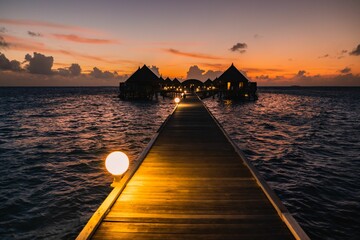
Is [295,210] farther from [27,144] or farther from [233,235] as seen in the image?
[27,144]

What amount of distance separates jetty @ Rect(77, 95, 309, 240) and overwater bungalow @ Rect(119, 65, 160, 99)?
4081 cm

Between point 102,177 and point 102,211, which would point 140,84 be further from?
point 102,211

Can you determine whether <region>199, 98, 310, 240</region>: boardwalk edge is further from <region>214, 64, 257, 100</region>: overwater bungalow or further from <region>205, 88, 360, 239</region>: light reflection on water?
<region>214, 64, 257, 100</region>: overwater bungalow

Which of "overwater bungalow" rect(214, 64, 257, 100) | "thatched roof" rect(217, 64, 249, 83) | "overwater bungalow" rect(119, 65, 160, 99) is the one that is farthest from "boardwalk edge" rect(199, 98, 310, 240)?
"overwater bungalow" rect(119, 65, 160, 99)

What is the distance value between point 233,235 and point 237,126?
63.5 feet

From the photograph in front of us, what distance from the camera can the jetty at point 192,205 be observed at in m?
3.83

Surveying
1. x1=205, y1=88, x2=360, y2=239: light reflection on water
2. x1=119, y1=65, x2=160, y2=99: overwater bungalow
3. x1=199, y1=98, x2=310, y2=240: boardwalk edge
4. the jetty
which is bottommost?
x1=205, y1=88, x2=360, y2=239: light reflection on water

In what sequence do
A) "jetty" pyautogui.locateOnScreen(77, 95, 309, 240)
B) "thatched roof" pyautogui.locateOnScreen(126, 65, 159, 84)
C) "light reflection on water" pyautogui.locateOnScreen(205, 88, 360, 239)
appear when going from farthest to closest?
"thatched roof" pyautogui.locateOnScreen(126, 65, 159, 84), "light reflection on water" pyautogui.locateOnScreen(205, 88, 360, 239), "jetty" pyautogui.locateOnScreen(77, 95, 309, 240)

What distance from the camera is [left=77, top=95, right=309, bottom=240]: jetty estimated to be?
3.83 metres

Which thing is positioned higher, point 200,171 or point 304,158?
point 200,171

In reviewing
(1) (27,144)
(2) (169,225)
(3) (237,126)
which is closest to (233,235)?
(2) (169,225)

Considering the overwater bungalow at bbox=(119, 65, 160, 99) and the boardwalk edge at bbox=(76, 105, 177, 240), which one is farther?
the overwater bungalow at bbox=(119, 65, 160, 99)

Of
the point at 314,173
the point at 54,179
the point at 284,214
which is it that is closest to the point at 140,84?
the point at 54,179

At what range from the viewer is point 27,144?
1622cm
